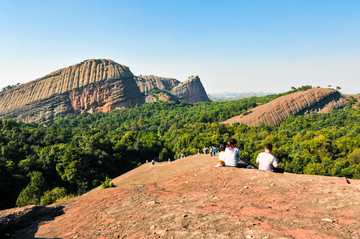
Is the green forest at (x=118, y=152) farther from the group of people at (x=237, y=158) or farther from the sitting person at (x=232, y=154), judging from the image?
the sitting person at (x=232, y=154)

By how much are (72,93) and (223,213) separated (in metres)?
118

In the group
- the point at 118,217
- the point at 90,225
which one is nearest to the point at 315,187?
the point at 118,217

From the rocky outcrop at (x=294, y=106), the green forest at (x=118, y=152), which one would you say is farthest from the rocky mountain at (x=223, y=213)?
the rocky outcrop at (x=294, y=106)

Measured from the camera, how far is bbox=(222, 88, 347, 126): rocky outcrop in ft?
259

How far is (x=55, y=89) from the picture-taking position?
349ft

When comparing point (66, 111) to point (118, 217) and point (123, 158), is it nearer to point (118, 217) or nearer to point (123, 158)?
point (123, 158)

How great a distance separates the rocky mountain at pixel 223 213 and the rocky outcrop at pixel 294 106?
7271 cm

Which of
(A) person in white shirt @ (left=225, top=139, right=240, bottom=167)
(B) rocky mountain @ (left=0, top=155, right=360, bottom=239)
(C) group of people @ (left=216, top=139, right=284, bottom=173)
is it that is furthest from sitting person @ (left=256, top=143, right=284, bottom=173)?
(A) person in white shirt @ (left=225, top=139, right=240, bottom=167)

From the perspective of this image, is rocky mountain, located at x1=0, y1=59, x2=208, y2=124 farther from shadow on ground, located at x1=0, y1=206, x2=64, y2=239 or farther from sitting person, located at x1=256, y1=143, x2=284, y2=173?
sitting person, located at x1=256, y1=143, x2=284, y2=173

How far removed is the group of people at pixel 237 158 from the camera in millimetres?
8072

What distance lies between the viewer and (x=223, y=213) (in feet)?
19.1

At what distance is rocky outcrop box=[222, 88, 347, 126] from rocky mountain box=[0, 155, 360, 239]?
7271 cm

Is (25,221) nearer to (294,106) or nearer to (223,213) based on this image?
(223,213)

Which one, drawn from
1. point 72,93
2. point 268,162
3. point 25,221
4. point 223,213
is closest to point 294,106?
point 268,162
